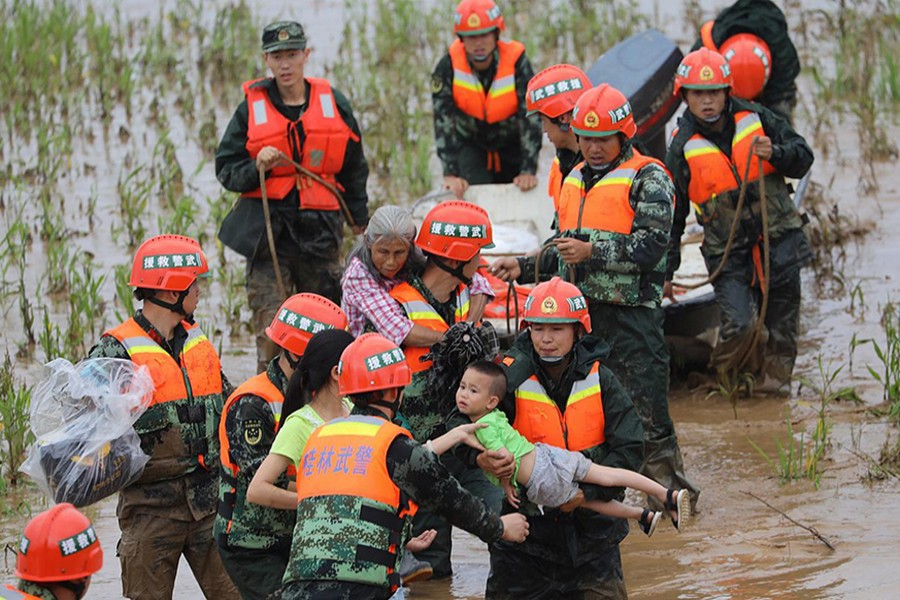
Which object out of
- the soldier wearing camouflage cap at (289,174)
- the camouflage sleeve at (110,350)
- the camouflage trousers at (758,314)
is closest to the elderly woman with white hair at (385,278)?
the camouflage sleeve at (110,350)

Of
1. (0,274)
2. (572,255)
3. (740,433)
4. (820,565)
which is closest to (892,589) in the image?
(820,565)

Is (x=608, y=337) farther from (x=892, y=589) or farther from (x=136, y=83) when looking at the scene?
(x=136, y=83)

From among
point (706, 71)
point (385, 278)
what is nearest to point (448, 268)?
point (385, 278)

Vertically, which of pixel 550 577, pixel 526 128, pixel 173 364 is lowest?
pixel 550 577

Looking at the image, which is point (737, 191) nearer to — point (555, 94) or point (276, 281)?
point (555, 94)

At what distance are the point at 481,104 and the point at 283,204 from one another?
6.28 ft

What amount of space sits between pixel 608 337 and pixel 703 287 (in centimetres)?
262

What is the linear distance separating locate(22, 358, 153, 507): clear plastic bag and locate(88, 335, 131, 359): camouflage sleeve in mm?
65

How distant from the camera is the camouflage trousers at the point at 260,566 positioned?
577cm

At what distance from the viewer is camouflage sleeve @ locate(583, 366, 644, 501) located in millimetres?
5965

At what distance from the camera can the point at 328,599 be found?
5.05m

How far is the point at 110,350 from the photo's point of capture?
20.0ft

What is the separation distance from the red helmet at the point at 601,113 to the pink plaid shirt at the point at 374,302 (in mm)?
778

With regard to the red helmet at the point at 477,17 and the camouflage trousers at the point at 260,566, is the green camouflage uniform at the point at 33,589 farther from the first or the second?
the red helmet at the point at 477,17
